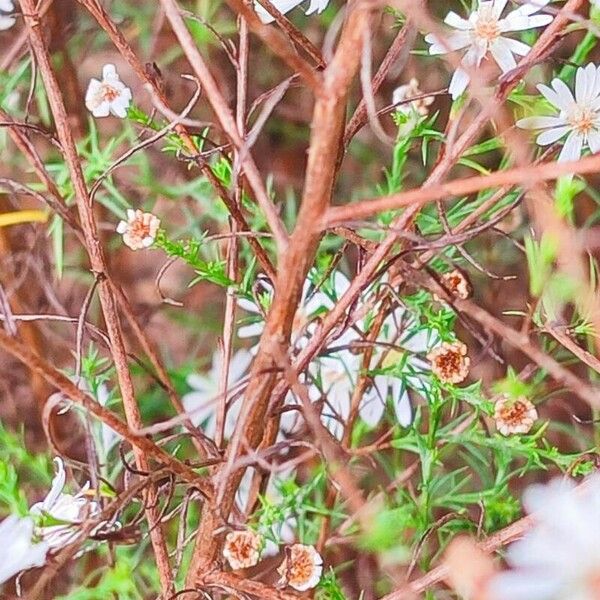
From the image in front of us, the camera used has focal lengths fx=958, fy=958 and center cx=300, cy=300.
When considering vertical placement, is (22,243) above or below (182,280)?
above

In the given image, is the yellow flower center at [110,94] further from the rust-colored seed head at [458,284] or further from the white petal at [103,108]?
the rust-colored seed head at [458,284]

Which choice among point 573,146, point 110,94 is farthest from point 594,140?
point 110,94

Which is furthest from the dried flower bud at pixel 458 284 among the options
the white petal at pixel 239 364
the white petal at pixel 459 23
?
the white petal at pixel 239 364

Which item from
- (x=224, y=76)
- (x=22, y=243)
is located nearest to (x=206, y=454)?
(x=22, y=243)

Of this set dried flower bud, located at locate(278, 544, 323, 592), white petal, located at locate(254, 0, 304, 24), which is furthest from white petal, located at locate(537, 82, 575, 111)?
dried flower bud, located at locate(278, 544, 323, 592)

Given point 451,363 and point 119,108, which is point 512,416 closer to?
point 451,363

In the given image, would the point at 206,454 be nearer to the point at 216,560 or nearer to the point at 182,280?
the point at 216,560

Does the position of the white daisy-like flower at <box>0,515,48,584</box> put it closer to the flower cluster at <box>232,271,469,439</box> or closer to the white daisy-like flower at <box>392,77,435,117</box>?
the flower cluster at <box>232,271,469,439</box>
